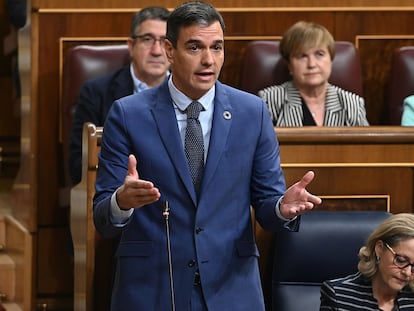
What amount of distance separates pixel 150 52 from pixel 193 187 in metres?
0.68

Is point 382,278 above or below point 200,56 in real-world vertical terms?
below

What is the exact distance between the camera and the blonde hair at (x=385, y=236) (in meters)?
1.22

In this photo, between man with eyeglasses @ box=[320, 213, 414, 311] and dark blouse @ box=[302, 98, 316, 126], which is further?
dark blouse @ box=[302, 98, 316, 126]

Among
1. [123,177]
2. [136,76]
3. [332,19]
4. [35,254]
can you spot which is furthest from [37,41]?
[123,177]

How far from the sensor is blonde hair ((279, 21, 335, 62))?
179 centimetres

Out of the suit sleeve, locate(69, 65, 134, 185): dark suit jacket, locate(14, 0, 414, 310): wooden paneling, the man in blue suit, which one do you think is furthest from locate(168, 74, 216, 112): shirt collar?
locate(14, 0, 414, 310): wooden paneling

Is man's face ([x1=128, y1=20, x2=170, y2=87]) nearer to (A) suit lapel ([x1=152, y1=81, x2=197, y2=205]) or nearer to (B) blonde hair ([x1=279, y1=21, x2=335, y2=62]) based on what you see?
(B) blonde hair ([x1=279, y1=21, x2=335, y2=62])

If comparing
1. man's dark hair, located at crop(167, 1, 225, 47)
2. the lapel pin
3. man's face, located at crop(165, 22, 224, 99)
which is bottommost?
the lapel pin

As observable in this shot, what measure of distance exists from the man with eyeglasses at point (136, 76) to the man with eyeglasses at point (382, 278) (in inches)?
23.8

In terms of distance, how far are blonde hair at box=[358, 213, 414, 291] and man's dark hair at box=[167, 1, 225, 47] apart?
0.32 m

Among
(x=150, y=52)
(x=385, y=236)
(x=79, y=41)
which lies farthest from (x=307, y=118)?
(x=385, y=236)

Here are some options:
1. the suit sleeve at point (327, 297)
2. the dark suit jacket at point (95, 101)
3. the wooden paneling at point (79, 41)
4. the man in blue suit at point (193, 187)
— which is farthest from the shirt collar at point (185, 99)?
the wooden paneling at point (79, 41)

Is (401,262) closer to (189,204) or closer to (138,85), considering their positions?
(189,204)

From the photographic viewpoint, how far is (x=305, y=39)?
70.6 inches
